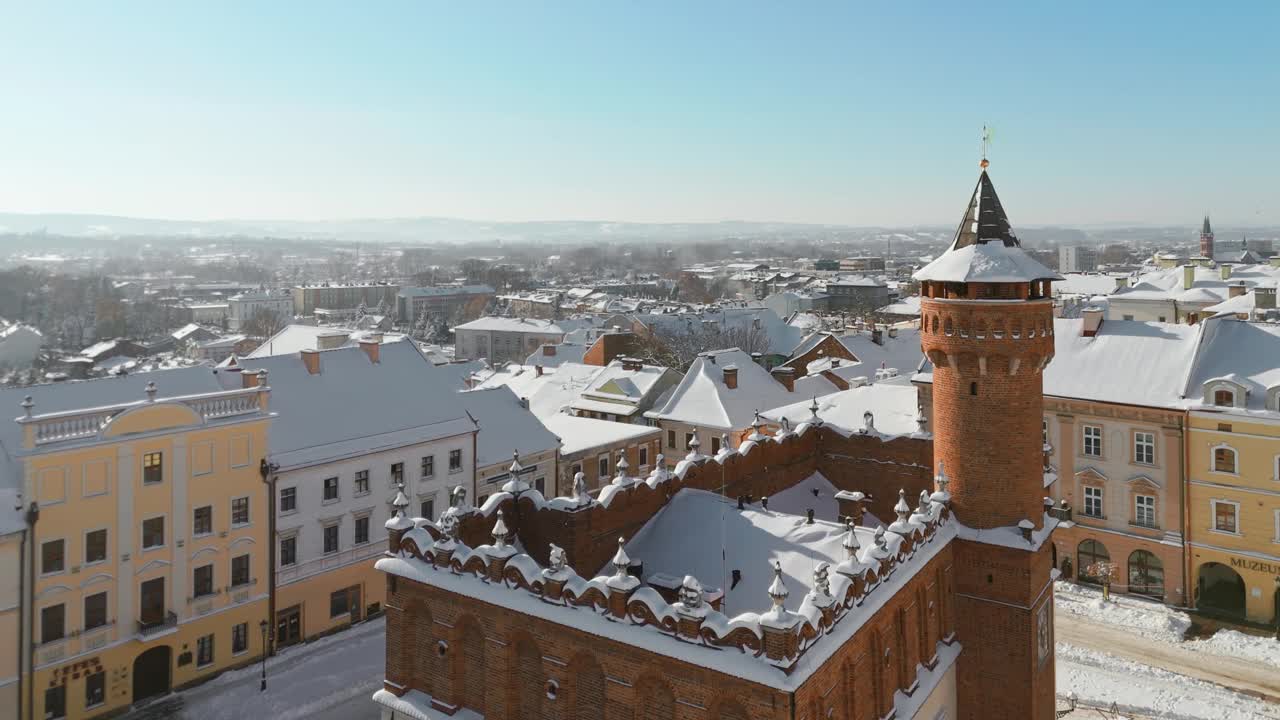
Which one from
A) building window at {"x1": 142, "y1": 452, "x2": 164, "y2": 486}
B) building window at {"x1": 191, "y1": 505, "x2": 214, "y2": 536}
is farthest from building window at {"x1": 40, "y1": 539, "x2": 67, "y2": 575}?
building window at {"x1": 191, "y1": 505, "x2": 214, "y2": 536}

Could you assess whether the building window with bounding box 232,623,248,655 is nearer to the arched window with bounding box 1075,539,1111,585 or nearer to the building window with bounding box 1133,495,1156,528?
the arched window with bounding box 1075,539,1111,585

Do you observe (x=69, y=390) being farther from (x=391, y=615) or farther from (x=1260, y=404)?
(x=1260, y=404)

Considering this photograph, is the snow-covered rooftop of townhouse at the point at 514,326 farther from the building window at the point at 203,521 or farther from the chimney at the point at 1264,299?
the building window at the point at 203,521

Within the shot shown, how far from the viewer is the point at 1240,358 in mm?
39531

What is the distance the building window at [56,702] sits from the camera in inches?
1127

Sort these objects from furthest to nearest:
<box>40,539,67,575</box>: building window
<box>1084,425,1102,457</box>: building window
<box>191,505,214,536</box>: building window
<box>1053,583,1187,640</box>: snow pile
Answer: <box>1084,425,1102,457</box>: building window < <box>1053,583,1187,640</box>: snow pile < <box>191,505,214,536</box>: building window < <box>40,539,67,575</box>: building window

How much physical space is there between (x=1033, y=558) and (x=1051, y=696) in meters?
5.10

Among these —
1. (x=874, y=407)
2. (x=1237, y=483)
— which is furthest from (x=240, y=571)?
(x=1237, y=483)

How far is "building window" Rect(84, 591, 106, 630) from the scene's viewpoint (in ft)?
96.9

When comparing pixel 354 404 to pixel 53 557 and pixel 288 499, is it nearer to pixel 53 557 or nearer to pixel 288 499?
pixel 288 499

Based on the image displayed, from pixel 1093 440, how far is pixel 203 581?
38.9 metres

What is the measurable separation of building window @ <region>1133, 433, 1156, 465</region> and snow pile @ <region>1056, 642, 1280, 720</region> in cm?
999

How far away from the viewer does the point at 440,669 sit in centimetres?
1916

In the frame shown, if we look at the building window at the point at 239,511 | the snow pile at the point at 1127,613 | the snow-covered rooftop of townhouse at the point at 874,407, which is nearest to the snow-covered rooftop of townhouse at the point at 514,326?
the snow-covered rooftop of townhouse at the point at 874,407
